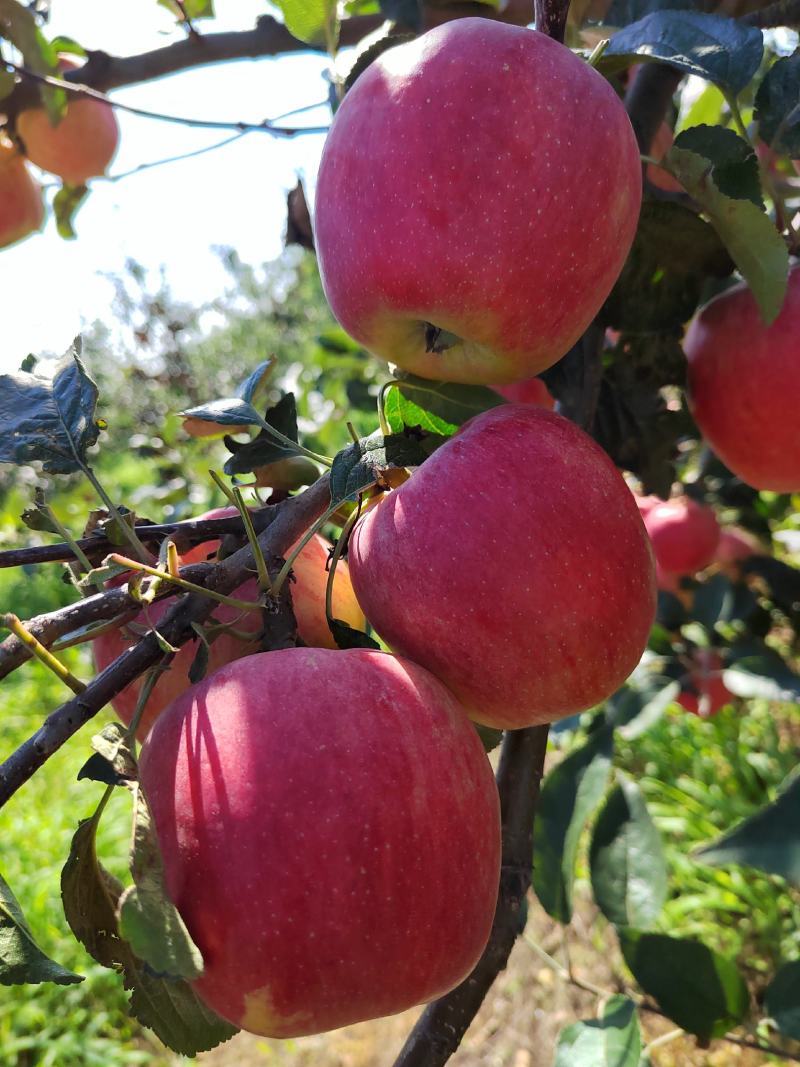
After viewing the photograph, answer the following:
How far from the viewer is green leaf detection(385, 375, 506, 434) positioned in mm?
613

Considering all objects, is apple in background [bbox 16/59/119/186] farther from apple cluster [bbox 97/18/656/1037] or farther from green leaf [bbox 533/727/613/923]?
green leaf [bbox 533/727/613/923]

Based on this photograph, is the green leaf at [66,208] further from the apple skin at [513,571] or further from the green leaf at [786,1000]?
the green leaf at [786,1000]

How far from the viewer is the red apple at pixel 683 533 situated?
1354 millimetres

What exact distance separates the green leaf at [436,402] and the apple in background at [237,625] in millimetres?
126

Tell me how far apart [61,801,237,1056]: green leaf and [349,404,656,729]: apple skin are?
0.22 m

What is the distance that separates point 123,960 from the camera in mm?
469

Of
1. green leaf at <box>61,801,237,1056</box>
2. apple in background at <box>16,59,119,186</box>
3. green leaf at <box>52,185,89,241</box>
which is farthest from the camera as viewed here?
green leaf at <box>52,185,89,241</box>

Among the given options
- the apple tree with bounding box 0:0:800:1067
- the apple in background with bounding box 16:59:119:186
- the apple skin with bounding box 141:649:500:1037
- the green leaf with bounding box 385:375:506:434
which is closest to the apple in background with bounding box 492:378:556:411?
the apple tree with bounding box 0:0:800:1067

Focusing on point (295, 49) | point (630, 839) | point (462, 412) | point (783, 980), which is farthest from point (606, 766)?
point (295, 49)

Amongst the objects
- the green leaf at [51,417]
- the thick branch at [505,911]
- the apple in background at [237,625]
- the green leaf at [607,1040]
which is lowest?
the green leaf at [607,1040]

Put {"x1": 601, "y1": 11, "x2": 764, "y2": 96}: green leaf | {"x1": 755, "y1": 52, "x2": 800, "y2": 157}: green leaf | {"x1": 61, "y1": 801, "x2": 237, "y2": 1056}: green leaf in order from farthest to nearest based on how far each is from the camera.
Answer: {"x1": 755, "y1": 52, "x2": 800, "y2": 157}: green leaf
{"x1": 601, "y1": 11, "x2": 764, "y2": 96}: green leaf
{"x1": 61, "y1": 801, "x2": 237, "y2": 1056}: green leaf

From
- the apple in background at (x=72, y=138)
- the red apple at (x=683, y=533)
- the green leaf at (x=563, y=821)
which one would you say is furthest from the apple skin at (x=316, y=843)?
the apple in background at (x=72, y=138)

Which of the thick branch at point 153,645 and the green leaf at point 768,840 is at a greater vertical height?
the thick branch at point 153,645

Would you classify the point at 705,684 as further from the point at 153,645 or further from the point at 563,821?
the point at 153,645
